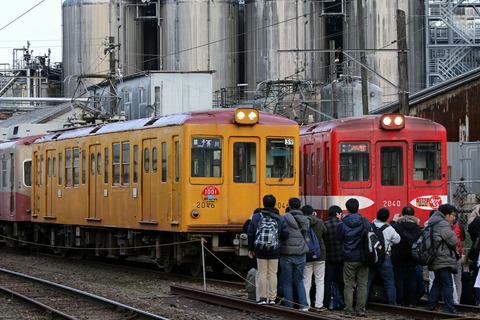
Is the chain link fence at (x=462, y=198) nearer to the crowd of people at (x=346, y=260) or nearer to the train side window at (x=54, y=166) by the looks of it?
the train side window at (x=54, y=166)

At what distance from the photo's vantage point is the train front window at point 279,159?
67.6 ft

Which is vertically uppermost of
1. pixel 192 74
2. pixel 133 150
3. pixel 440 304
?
pixel 192 74

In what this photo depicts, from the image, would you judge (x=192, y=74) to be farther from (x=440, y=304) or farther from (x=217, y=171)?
(x=440, y=304)

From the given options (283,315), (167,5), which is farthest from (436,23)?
(283,315)

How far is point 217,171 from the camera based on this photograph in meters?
20.2

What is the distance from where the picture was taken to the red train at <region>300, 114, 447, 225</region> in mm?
22531

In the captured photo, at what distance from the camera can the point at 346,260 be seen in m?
15.2

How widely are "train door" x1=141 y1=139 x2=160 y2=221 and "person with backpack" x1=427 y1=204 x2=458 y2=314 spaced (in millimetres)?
7435

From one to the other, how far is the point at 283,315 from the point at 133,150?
848cm

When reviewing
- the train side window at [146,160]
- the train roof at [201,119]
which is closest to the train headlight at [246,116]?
the train roof at [201,119]

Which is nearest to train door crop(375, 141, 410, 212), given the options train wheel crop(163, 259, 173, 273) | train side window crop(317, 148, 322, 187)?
train side window crop(317, 148, 322, 187)

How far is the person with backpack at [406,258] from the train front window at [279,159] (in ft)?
14.1

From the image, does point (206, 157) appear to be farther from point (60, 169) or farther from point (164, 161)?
point (60, 169)

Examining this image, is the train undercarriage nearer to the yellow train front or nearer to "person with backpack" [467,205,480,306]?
the yellow train front
